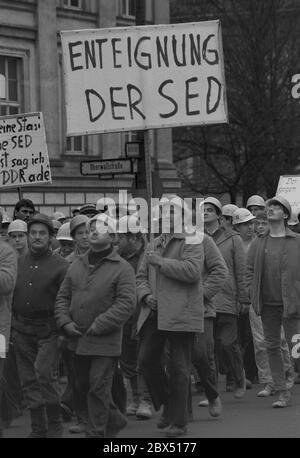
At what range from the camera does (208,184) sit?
42.0 m

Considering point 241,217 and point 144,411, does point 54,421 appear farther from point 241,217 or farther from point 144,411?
point 241,217

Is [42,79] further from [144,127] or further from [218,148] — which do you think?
[144,127]

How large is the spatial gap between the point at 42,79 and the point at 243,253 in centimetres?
1895

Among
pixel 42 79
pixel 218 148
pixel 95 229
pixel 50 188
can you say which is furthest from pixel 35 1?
pixel 95 229

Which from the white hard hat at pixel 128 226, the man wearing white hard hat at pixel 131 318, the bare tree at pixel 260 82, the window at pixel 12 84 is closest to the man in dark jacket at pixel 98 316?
the man wearing white hard hat at pixel 131 318

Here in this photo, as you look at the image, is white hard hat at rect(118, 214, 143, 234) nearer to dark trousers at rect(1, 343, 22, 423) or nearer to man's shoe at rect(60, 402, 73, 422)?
dark trousers at rect(1, 343, 22, 423)

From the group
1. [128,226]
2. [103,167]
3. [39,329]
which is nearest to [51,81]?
[103,167]

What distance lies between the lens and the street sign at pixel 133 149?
20328mm

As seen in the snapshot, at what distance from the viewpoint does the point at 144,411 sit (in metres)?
12.8

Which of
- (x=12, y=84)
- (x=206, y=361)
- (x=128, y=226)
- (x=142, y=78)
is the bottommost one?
(x=206, y=361)

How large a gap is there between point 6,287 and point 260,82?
2992cm
